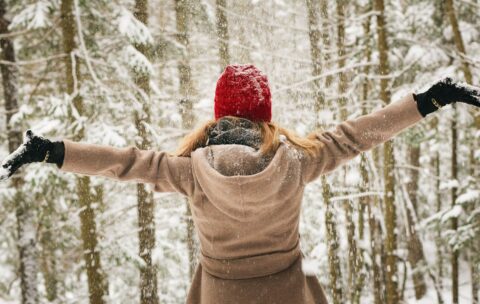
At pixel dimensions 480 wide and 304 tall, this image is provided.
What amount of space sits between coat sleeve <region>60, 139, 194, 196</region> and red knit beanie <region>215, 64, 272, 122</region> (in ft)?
1.14

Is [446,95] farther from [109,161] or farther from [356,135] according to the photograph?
[109,161]

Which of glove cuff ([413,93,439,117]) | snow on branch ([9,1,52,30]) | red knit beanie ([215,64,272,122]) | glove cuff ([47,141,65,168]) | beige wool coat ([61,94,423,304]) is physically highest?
snow on branch ([9,1,52,30])

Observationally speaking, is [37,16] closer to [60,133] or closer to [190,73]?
[60,133]

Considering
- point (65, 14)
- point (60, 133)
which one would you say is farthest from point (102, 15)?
point (60, 133)

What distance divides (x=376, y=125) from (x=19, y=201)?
9.15 metres

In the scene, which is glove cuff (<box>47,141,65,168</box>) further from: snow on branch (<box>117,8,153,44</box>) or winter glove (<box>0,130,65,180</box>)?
snow on branch (<box>117,8,153,44</box>)

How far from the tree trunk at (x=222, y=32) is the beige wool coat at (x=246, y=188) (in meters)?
6.55

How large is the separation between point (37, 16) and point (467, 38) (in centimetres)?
1017

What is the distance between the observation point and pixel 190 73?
972 centimetres

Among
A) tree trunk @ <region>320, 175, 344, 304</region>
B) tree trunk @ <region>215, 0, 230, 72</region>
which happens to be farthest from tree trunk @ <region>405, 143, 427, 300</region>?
tree trunk @ <region>215, 0, 230, 72</region>

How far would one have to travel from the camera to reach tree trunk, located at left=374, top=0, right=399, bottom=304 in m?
8.62

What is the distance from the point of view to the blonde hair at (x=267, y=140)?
200 cm

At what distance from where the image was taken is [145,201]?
942cm

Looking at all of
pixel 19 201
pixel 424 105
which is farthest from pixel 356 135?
pixel 19 201
